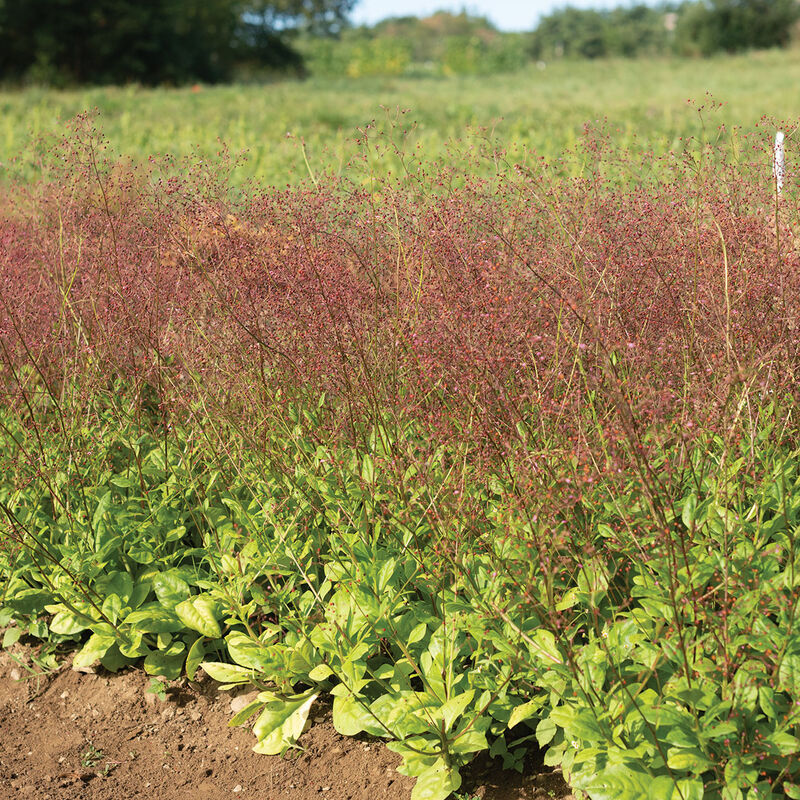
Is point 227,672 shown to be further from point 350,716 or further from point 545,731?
point 545,731

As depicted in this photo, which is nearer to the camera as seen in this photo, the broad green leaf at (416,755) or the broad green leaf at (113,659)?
the broad green leaf at (416,755)

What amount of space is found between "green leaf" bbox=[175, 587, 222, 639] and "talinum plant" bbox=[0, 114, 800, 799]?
14cm

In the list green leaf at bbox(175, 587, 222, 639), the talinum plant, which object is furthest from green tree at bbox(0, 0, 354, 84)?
green leaf at bbox(175, 587, 222, 639)

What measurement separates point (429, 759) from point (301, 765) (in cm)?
42

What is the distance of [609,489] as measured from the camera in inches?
93.5

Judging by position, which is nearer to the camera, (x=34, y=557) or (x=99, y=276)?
(x=34, y=557)

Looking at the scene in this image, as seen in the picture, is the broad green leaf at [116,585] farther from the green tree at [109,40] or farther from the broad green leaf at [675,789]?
the green tree at [109,40]

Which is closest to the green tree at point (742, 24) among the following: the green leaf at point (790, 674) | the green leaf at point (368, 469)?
the green leaf at point (368, 469)

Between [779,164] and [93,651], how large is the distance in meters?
2.75

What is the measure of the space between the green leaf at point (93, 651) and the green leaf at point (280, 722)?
583 mm

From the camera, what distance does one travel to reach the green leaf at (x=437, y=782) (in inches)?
86.4

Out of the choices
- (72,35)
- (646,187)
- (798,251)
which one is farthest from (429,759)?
(72,35)

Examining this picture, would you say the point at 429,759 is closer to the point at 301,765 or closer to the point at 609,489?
the point at 301,765

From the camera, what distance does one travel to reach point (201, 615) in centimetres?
→ 266
